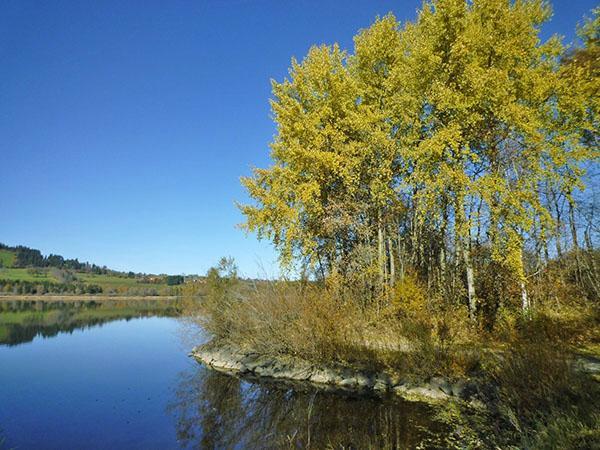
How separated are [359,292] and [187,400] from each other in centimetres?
741

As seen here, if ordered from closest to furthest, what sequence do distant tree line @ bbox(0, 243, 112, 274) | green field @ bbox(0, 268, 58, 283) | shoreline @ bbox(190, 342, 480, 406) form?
shoreline @ bbox(190, 342, 480, 406), green field @ bbox(0, 268, 58, 283), distant tree line @ bbox(0, 243, 112, 274)

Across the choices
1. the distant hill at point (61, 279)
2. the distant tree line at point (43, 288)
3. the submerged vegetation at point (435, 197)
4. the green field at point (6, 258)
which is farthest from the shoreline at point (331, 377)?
the green field at point (6, 258)

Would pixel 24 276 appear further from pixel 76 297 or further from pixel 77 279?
pixel 76 297

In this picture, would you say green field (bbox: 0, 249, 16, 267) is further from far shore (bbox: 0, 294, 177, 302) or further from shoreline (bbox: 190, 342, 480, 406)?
shoreline (bbox: 190, 342, 480, 406)

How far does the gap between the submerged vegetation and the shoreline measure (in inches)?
13.1

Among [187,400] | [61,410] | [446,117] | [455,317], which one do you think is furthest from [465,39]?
[61,410]

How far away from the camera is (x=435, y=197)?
12672 mm

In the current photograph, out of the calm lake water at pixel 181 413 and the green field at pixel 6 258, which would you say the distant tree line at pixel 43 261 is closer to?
the green field at pixel 6 258

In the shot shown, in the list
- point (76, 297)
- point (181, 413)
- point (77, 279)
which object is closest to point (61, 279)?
point (77, 279)

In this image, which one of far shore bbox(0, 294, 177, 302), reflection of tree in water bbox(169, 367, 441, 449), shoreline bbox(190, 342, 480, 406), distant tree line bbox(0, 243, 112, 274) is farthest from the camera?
distant tree line bbox(0, 243, 112, 274)

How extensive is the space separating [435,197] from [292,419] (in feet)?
28.0

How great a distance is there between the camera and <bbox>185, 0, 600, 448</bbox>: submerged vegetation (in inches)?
442

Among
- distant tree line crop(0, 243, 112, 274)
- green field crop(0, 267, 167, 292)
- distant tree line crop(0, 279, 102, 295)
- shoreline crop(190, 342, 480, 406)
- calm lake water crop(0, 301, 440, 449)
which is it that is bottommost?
calm lake water crop(0, 301, 440, 449)

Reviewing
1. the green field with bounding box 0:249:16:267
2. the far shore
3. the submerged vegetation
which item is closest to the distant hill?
the green field with bounding box 0:249:16:267
